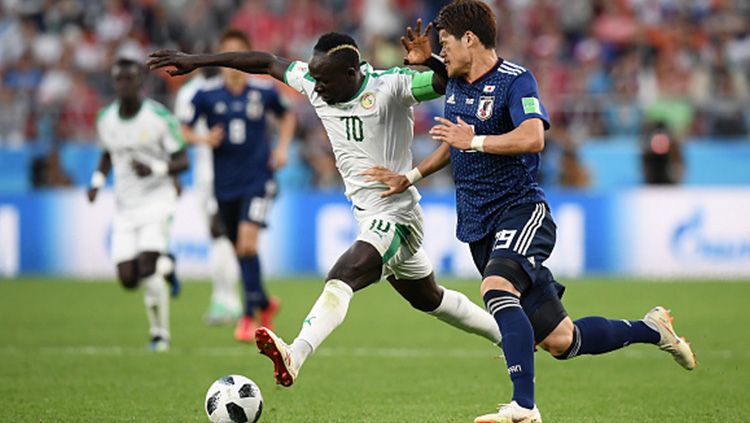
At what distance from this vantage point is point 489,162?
695 cm

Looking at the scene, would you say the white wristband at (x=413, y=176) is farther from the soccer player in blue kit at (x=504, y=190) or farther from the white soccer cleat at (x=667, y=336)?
the white soccer cleat at (x=667, y=336)

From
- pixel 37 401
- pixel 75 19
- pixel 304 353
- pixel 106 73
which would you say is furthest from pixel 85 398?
pixel 75 19

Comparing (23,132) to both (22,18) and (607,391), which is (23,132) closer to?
(22,18)

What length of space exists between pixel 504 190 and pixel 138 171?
5256 millimetres

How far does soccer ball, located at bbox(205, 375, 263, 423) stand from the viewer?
6.86 meters

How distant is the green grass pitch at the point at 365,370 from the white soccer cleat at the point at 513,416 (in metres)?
0.99

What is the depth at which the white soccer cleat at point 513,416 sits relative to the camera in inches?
247

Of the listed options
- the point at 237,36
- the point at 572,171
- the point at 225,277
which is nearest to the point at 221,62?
the point at 237,36

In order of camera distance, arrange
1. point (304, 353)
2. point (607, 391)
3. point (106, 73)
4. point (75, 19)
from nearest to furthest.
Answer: point (304, 353)
point (607, 391)
point (106, 73)
point (75, 19)

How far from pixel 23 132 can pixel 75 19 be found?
13.6 ft

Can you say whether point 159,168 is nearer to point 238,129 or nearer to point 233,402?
point 238,129

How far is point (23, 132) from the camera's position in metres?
20.3

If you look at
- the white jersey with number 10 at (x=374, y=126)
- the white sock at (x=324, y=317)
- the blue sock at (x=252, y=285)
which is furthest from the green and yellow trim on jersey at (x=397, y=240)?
the blue sock at (x=252, y=285)

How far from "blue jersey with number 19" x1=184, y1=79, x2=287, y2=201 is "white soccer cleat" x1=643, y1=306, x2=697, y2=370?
18.5 feet
